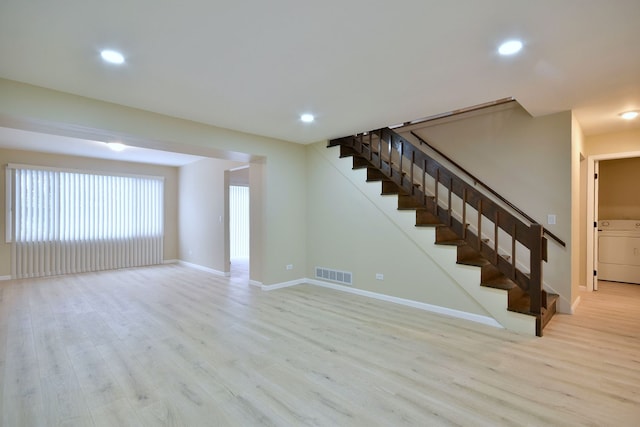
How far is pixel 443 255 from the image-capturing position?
3932mm

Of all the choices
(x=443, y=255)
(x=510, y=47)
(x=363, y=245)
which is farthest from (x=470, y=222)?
(x=510, y=47)

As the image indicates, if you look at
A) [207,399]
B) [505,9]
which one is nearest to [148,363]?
[207,399]

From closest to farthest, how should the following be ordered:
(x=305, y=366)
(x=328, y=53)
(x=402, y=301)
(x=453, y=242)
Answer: (x=328, y=53) → (x=305, y=366) → (x=453, y=242) → (x=402, y=301)

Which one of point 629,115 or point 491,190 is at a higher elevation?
point 629,115

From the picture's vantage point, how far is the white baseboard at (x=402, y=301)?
3.65 m

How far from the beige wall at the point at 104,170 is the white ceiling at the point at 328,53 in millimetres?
4536

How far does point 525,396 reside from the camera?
2176 millimetres

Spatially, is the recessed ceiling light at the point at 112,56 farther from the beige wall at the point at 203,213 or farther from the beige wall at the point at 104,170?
the beige wall at the point at 104,170

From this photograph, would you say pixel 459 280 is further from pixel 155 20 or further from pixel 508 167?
pixel 155 20

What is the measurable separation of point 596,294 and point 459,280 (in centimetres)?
300

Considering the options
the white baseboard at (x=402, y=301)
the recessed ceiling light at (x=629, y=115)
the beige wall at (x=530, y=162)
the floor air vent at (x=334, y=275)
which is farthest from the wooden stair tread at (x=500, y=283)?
the recessed ceiling light at (x=629, y=115)

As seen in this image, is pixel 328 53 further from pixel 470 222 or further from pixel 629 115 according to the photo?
pixel 629 115

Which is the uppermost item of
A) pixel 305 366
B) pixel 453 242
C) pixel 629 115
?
pixel 629 115

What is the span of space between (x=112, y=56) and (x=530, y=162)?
4.81 m
